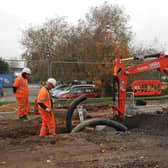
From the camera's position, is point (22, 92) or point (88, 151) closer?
point (88, 151)

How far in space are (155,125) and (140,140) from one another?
2.53 metres

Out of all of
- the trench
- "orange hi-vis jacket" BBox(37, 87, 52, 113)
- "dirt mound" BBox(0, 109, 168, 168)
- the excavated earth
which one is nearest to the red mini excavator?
the trench

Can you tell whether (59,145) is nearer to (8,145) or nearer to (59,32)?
(8,145)

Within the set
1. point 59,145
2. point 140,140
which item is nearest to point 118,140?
point 140,140

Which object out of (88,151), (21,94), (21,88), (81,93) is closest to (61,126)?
(21,94)

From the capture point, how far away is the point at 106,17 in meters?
26.2

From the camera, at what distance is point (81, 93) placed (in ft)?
51.7

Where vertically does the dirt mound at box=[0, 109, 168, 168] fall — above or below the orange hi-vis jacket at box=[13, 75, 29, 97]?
below

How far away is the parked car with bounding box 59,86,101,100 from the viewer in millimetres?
14547

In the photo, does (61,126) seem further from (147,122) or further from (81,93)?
(81,93)

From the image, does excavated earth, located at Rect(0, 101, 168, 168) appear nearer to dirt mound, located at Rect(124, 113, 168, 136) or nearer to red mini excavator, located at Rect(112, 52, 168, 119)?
dirt mound, located at Rect(124, 113, 168, 136)

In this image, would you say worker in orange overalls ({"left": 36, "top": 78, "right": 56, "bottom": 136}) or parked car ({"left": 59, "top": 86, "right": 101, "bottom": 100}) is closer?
worker in orange overalls ({"left": 36, "top": 78, "right": 56, "bottom": 136})

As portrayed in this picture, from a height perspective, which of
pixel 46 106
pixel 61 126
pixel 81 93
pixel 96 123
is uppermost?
pixel 46 106

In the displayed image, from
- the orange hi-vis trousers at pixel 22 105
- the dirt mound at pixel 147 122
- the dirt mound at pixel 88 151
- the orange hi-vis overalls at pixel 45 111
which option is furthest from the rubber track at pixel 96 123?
the orange hi-vis trousers at pixel 22 105
